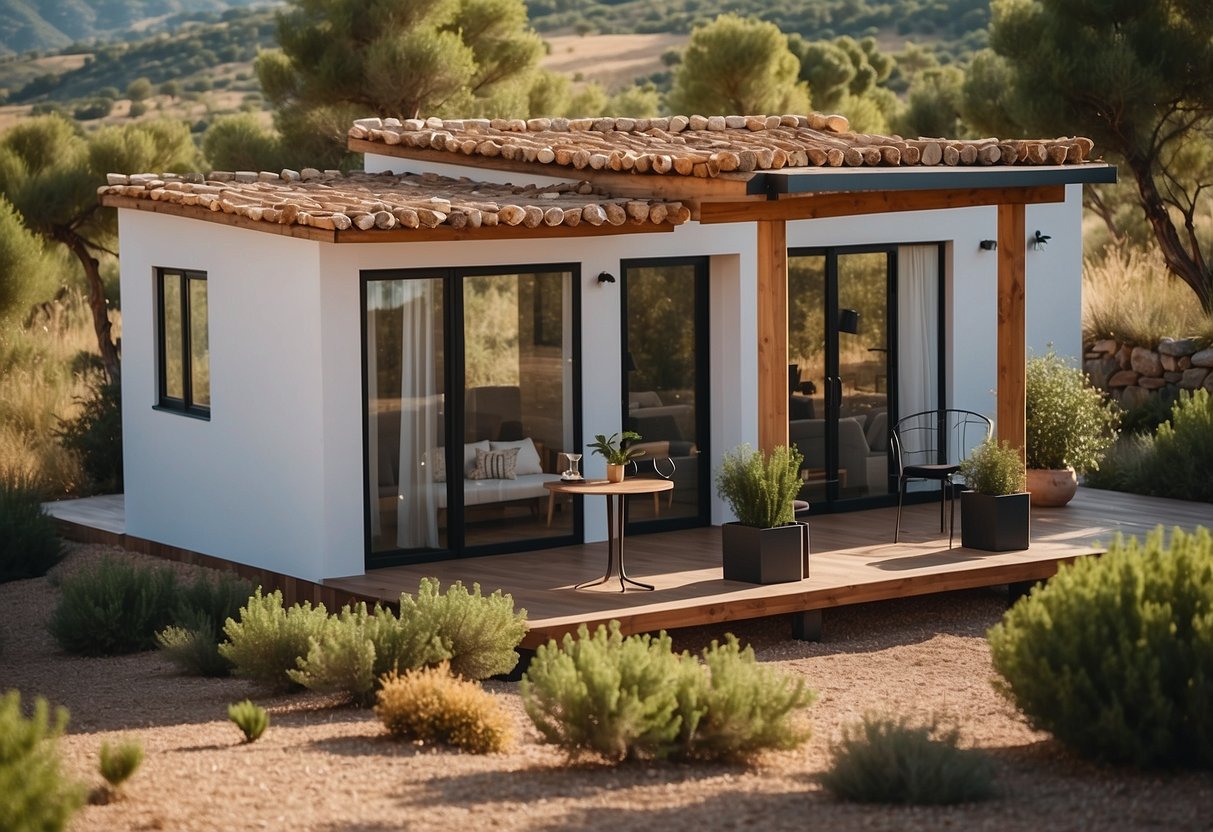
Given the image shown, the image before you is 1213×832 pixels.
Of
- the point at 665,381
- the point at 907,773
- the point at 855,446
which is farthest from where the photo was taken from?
the point at 855,446

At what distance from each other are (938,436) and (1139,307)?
16.2 feet

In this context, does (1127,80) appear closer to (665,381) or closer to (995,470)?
(665,381)

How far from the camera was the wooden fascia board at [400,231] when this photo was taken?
33.6ft

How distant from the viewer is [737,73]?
2381 cm

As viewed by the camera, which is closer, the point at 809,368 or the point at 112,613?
the point at 112,613

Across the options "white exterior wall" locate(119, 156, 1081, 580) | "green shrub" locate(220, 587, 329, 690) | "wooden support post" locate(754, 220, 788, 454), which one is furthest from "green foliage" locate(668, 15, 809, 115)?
"green shrub" locate(220, 587, 329, 690)

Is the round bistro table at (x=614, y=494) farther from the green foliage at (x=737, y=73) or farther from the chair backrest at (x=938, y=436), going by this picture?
the green foliage at (x=737, y=73)

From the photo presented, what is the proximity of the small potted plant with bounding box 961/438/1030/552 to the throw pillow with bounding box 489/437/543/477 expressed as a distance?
9.18 feet

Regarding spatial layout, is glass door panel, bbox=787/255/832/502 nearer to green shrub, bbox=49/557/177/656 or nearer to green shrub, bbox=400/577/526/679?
green shrub, bbox=400/577/526/679

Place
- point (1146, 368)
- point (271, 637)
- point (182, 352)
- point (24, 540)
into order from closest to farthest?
1. point (271, 637)
2. point (182, 352)
3. point (24, 540)
4. point (1146, 368)

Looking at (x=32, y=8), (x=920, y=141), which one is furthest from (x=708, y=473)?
(x=32, y=8)

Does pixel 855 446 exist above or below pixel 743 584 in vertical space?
above

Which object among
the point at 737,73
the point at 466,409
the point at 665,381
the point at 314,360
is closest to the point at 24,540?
the point at 314,360

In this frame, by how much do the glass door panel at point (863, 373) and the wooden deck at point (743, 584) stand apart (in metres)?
0.40
